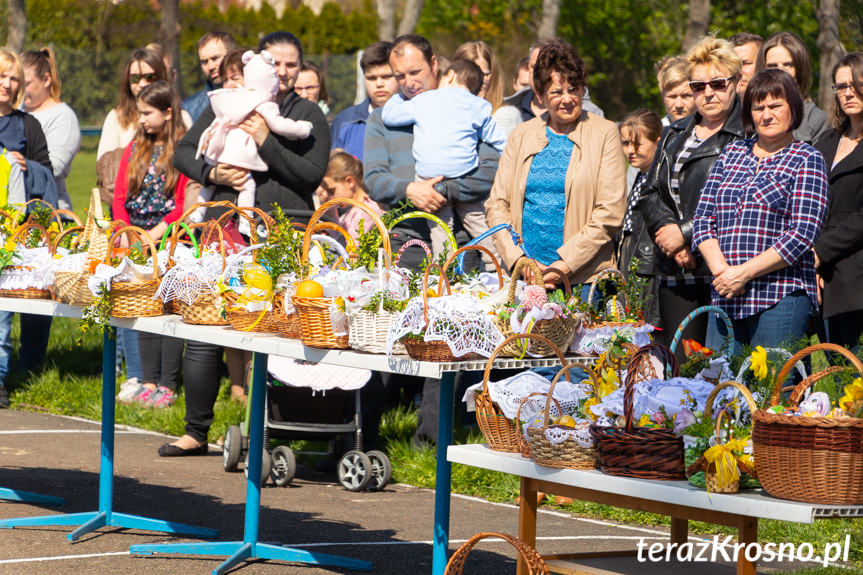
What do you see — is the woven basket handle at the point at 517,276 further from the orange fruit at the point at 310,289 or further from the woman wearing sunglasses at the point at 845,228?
the woman wearing sunglasses at the point at 845,228

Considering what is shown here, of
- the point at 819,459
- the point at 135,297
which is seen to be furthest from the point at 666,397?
the point at 135,297

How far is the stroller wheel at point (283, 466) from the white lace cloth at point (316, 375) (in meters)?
0.40

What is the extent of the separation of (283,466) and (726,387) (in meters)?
3.95

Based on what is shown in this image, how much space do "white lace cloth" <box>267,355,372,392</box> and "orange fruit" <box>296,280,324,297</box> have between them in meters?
2.51

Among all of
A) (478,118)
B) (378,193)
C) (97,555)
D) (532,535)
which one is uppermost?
(478,118)

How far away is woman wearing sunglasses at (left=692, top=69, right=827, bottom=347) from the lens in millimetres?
5840

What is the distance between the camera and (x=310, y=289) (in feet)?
16.2

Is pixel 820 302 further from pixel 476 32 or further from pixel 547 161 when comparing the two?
pixel 476 32

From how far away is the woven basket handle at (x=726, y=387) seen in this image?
12.8 ft

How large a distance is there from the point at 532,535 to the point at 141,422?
5.54m

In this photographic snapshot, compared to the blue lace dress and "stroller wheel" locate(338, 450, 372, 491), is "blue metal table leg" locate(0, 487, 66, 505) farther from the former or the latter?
the blue lace dress

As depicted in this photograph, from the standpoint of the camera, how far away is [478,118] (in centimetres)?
786

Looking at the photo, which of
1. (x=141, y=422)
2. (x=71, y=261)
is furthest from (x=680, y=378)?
(x=141, y=422)

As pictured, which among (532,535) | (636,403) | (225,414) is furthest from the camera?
(225,414)
